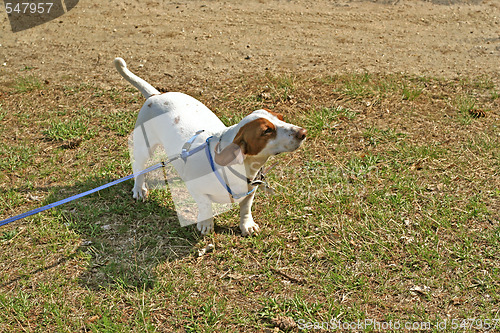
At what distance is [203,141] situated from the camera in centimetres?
374

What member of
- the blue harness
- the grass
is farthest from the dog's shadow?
the blue harness

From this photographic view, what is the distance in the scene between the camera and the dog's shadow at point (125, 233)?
381 cm

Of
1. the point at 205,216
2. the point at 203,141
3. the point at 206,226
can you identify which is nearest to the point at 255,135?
the point at 203,141

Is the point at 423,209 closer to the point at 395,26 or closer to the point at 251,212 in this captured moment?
the point at 251,212

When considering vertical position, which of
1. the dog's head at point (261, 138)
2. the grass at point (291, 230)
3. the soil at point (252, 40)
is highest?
the dog's head at point (261, 138)

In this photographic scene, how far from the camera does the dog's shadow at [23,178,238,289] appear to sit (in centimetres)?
381

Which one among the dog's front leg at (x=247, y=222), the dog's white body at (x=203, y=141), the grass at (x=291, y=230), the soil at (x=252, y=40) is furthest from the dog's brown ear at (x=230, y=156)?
the soil at (x=252, y=40)

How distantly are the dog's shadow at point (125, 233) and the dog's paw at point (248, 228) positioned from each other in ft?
0.36

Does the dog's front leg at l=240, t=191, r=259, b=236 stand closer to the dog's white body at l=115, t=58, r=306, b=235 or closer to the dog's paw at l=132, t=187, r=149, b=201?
the dog's white body at l=115, t=58, r=306, b=235

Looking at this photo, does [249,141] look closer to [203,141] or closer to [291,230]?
[203,141]

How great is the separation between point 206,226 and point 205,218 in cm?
11

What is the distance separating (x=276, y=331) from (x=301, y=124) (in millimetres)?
2611

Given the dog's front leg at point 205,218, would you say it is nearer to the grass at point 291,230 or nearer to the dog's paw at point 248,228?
the grass at point 291,230

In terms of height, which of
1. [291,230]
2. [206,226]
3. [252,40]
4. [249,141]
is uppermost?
[249,141]
